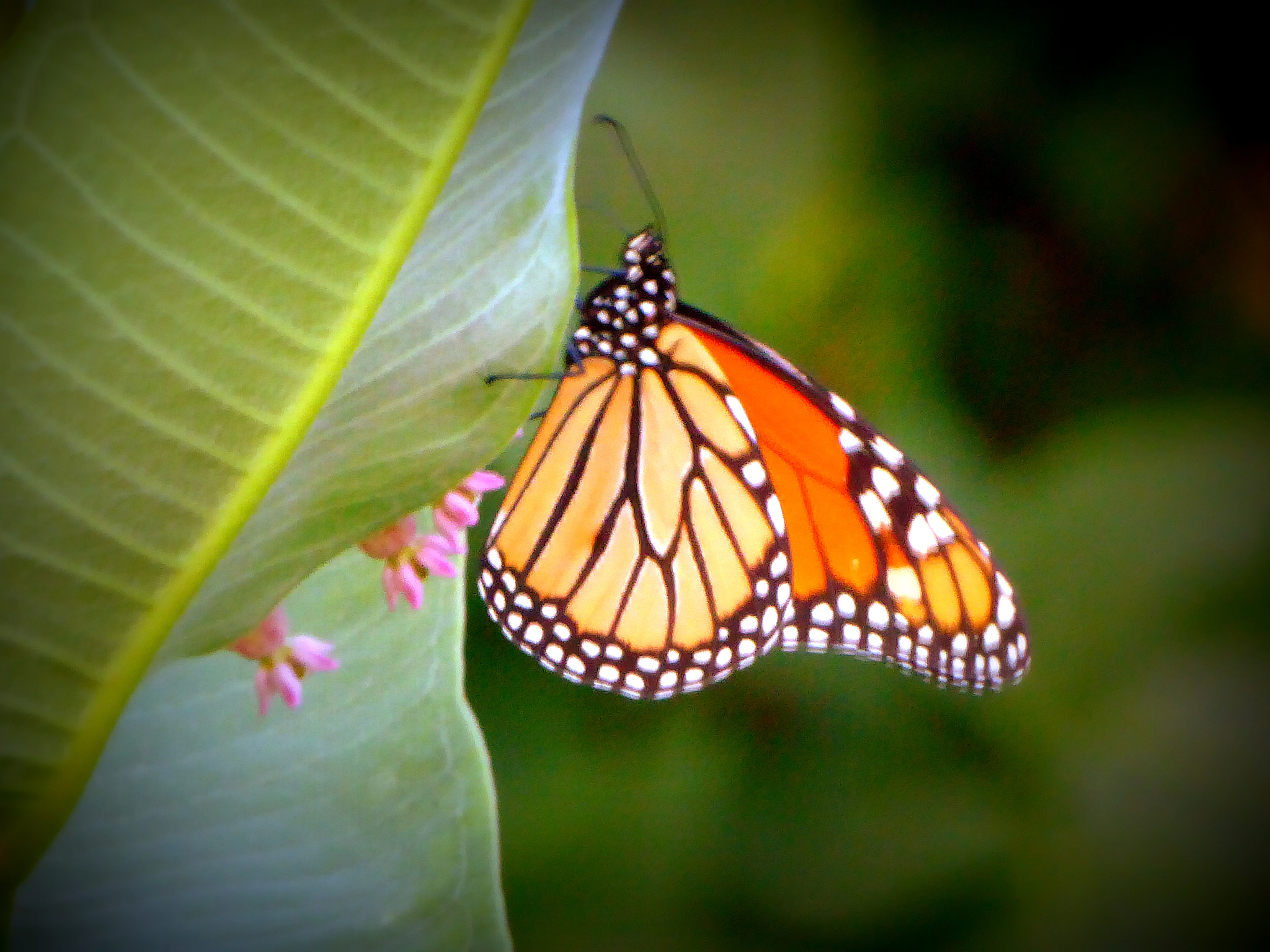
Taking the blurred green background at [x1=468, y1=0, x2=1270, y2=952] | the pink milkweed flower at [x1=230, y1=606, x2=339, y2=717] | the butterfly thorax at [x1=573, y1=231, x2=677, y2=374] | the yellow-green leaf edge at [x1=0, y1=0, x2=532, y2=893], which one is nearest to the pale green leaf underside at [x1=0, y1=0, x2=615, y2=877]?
the yellow-green leaf edge at [x1=0, y1=0, x2=532, y2=893]

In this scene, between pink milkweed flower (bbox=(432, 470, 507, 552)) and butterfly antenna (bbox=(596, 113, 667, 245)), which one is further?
butterfly antenna (bbox=(596, 113, 667, 245))

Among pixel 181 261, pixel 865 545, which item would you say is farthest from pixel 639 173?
pixel 181 261

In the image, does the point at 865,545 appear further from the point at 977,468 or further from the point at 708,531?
the point at 977,468

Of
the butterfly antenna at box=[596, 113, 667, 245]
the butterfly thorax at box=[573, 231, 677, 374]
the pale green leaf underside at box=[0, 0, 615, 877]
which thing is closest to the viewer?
the pale green leaf underside at box=[0, 0, 615, 877]

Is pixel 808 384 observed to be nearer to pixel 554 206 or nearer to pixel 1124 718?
pixel 554 206

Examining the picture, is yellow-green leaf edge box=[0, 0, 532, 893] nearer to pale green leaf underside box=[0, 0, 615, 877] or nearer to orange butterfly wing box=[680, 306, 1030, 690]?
pale green leaf underside box=[0, 0, 615, 877]

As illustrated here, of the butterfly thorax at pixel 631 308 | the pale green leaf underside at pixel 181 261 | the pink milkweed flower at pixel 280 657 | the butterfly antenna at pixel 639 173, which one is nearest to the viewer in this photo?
the pale green leaf underside at pixel 181 261

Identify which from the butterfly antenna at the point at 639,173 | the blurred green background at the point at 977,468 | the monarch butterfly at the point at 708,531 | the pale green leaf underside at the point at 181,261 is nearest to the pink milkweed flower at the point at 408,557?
the pale green leaf underside at the point at 181,261

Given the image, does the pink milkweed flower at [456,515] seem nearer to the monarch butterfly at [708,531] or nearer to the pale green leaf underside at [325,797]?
the pale green leaf underside at [325,797]
